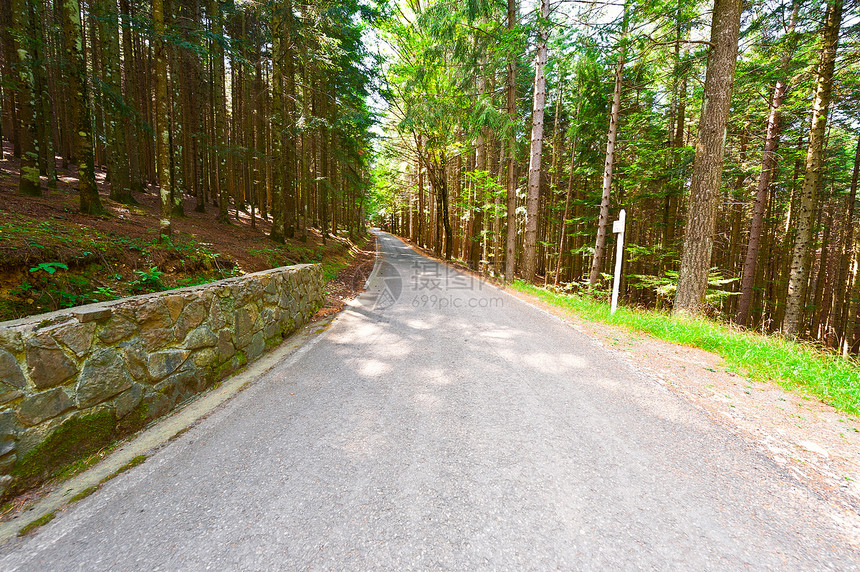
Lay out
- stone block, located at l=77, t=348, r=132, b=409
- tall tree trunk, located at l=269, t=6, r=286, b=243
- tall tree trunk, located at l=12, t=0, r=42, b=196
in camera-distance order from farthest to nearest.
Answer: tall tree trunk, located at l=269, t=6, r=286, b=243
tall tree trunk, located at l=12, t=0, r=42, b=196
stone block, located at l=77, t=348, r=132, b=409

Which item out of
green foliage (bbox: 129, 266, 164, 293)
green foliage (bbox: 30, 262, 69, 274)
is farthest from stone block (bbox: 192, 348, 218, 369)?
green foliage (bbox: 129, 266, 164, 293)

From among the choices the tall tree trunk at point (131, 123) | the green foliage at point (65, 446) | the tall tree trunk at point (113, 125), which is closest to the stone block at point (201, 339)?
the green foliage at point (65, 446)

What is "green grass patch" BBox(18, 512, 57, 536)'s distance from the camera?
1.72m

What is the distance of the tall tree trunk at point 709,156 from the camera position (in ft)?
19.9

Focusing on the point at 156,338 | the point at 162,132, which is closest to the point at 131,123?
the point at 162,132

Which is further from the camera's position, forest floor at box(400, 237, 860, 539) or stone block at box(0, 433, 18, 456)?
forest floor at box(400, 237, 860, 539)

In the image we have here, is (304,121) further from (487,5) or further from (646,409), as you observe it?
(646,409)

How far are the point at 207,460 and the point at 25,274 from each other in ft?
11.8

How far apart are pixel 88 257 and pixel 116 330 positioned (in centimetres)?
296

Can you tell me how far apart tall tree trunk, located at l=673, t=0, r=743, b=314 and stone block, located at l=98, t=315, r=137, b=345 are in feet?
29.9

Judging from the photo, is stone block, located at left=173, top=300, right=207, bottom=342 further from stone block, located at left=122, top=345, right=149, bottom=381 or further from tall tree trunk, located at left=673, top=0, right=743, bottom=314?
tall tree trunk, located at left=673, top=0, right=743, bottom=314

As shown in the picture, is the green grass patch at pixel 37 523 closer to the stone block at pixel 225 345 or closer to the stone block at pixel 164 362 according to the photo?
the stone block at pixel 164 362

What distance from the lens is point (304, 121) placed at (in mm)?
10734

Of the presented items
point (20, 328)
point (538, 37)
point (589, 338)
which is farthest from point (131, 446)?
point (538, 37)
